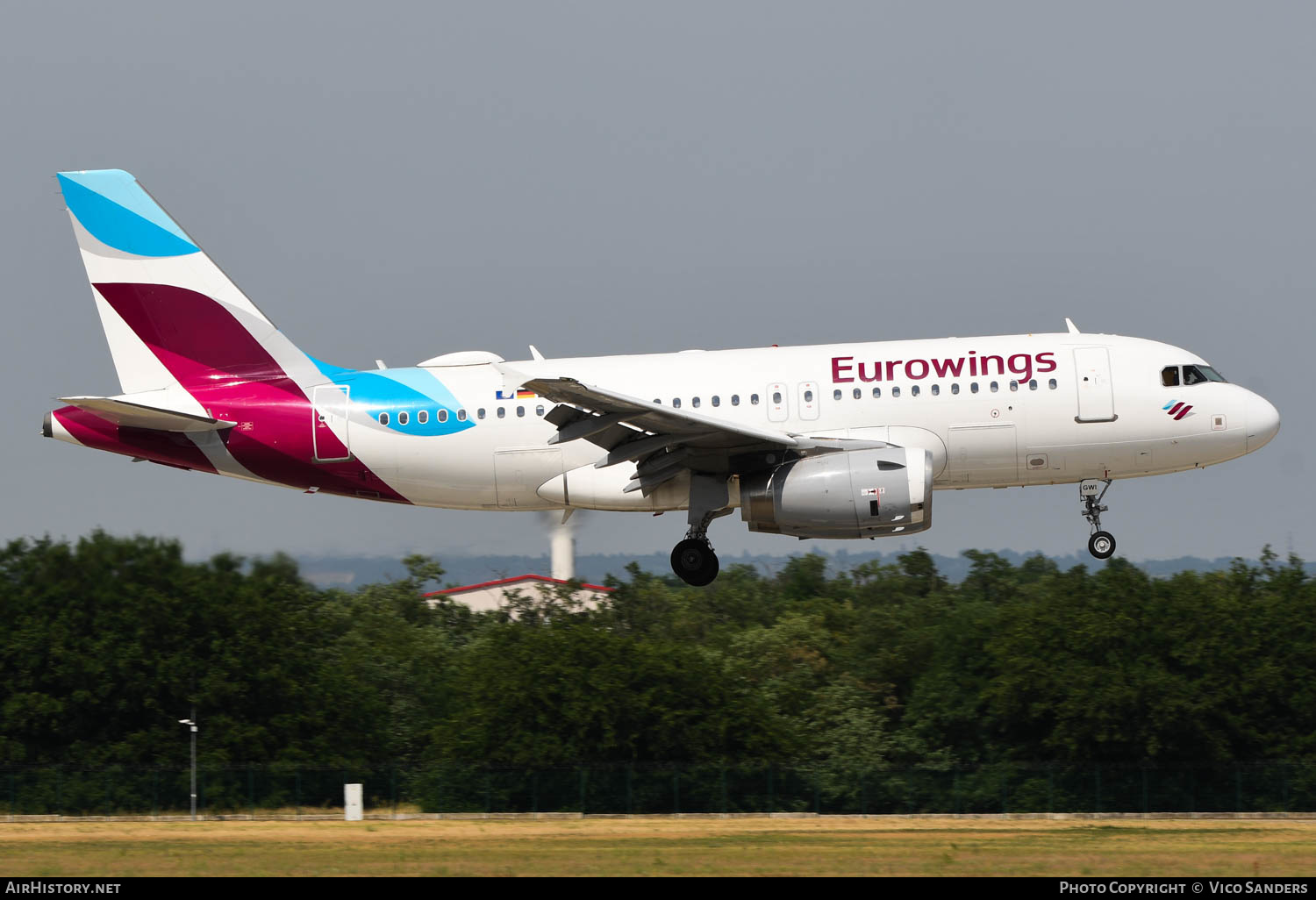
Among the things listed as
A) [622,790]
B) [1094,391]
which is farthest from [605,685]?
[1094,391]

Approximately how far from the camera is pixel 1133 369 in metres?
30.5

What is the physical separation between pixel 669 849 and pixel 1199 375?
44.6ft

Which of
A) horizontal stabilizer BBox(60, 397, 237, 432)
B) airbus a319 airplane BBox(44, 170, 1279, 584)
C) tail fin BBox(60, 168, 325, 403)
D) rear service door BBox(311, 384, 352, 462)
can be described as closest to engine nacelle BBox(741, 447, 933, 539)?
airbus a319 airplane BBox(44, 170, 1279, 584)

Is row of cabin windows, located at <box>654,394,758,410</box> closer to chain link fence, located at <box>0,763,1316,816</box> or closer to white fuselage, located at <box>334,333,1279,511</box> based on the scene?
white fuselage, located at <box>334,333,1279,511</box>

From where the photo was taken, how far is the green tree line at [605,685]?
5638 centimetres

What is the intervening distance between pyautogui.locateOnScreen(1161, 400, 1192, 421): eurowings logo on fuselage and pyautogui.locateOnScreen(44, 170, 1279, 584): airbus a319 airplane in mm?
33

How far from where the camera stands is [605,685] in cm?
5691

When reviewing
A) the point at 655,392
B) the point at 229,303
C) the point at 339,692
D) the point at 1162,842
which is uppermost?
the point at 229,303

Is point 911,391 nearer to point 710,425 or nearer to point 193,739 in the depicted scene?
point 710,425

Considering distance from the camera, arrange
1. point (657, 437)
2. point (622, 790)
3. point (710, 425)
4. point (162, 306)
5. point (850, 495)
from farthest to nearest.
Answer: point (622, 790) < point (162, 306) < point (657, 437) < point (850, 495) < point (710, 425)

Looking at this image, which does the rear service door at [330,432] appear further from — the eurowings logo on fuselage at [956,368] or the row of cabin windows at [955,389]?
the row of cabin windows at [955,389]

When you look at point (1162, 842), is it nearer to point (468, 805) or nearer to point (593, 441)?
point (593, 441)

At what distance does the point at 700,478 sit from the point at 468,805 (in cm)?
2345

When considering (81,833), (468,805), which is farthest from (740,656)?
(81,833)
